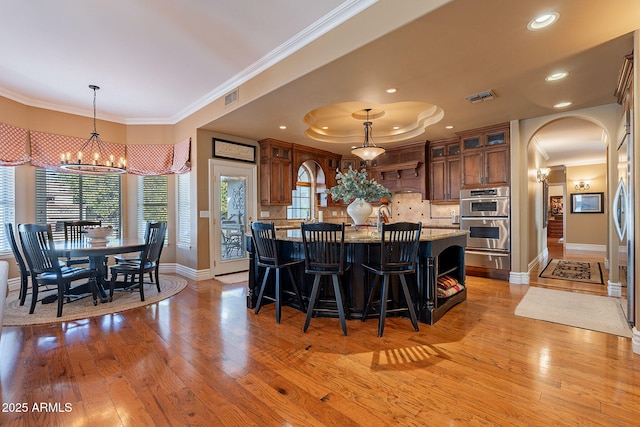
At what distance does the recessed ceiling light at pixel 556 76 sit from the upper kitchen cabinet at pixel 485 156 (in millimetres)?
1765

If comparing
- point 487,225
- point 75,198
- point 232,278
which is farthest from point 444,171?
point 75,198

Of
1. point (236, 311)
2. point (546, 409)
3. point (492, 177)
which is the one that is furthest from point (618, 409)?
point (492, 177)

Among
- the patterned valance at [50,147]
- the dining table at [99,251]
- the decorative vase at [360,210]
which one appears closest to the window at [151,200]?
→ the patterned valance at [50,147]

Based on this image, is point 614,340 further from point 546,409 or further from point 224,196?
point 224,196

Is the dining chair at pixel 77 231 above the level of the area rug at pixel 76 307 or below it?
above

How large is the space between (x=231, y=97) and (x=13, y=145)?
3419mm

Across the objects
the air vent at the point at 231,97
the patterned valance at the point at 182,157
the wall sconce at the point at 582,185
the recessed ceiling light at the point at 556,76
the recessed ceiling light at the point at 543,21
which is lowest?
the wall sconce at the point at 582,185

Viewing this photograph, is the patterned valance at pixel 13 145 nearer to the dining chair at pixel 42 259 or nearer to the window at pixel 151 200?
the window at pixel 151 200

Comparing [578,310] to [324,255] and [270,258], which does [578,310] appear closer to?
[324,255]

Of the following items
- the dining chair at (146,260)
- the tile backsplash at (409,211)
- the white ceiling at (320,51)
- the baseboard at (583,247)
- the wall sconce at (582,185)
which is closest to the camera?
the white ceiling at (320,51)

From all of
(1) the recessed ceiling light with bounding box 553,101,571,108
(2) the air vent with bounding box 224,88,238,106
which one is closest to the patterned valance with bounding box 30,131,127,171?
(2) the air vent with bounding box 224,88,238,106

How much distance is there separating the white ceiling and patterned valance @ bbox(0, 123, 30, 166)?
21.1 inches

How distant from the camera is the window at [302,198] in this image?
701 centimetres

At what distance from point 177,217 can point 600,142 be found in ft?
30.9
